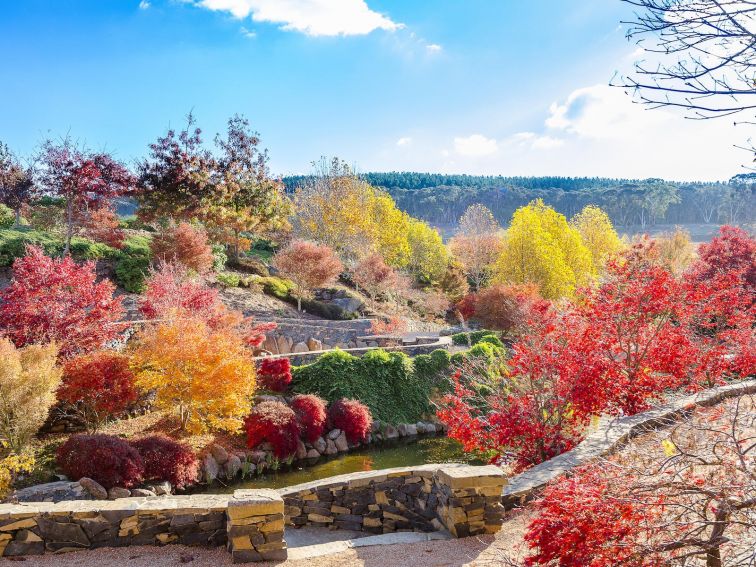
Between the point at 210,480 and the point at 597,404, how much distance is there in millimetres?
7671

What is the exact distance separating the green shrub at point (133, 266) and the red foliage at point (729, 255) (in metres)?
20.2

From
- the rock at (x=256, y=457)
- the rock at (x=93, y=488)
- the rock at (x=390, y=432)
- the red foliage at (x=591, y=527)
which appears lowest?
the rock at (x=390, y=432)

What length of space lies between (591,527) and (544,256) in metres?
21.7

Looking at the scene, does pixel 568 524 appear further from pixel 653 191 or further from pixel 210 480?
pixel 653 191

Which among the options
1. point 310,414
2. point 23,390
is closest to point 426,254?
point 310,414

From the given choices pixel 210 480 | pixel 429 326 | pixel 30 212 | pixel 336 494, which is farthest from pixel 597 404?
pixel 30 212

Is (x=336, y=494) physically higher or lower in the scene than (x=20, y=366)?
lower

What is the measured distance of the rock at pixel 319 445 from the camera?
13.2 meters

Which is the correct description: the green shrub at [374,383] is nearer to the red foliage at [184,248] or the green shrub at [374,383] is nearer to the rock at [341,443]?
the rock at [341,443]

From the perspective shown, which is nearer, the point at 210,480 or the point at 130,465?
the point at 130,465

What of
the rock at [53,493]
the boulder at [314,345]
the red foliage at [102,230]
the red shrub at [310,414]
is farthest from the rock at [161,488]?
the red foliage at [102,230]

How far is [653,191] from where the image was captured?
85.7m

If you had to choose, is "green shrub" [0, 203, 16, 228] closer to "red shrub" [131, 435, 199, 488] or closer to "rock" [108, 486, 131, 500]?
"red shrub" [131, 435, 199, 488]

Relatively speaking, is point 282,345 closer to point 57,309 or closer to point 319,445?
point 319,445
